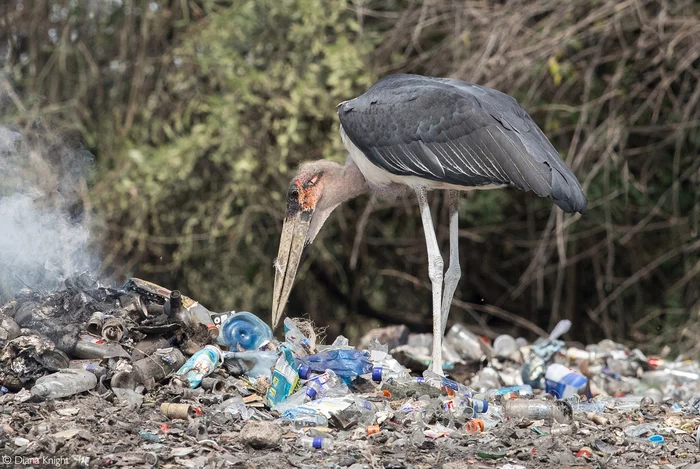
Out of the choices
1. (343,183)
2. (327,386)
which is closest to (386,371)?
(327,386)

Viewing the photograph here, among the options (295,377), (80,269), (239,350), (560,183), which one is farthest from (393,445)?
(80,269)

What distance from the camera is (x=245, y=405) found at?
393cm

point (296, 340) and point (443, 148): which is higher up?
point (443, 148)

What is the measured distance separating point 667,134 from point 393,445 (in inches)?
211

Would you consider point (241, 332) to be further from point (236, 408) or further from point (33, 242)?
point (33, 242)

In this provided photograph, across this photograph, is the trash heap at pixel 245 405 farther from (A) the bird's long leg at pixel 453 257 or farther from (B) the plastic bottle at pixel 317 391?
(A) the bird's long leg at pixel 453 257

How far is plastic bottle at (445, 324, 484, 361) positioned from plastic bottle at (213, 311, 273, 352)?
1824mm

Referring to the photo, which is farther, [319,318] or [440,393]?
[319,318]

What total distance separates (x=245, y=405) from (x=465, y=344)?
8.54 feet

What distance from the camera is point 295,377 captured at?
4102mm

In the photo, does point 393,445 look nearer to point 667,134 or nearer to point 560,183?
point 560,183

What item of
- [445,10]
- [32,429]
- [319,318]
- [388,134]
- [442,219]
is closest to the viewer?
[32,429]

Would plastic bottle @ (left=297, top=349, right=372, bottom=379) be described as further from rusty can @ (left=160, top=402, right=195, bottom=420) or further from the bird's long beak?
the bird's long beak

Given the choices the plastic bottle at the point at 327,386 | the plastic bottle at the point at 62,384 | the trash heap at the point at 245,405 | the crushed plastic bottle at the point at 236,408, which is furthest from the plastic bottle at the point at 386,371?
the plastic bottle at the point at 62,384
